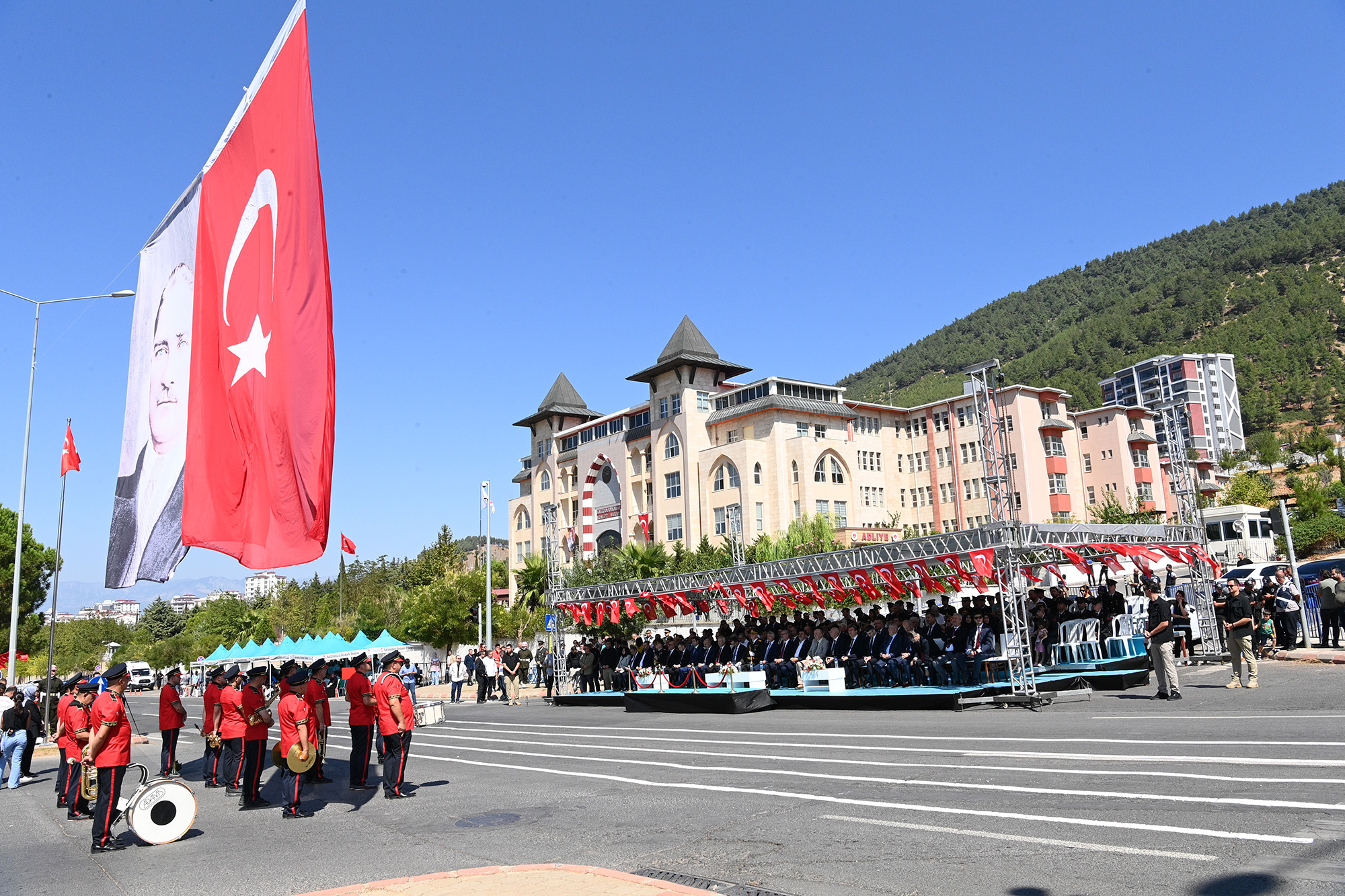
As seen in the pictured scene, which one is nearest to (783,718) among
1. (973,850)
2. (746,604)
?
(746,604)

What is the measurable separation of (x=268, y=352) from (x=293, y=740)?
15.0 ft

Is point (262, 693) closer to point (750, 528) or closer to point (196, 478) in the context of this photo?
point (196, 478)

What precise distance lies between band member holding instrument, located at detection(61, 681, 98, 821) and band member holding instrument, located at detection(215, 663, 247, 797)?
174cm

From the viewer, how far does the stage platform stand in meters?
19.3

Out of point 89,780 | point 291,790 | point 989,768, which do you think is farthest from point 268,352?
point 989,768

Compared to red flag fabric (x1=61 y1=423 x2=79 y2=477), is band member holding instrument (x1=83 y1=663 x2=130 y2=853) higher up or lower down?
lower down

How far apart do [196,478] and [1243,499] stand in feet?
317

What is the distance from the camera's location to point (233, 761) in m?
14.2

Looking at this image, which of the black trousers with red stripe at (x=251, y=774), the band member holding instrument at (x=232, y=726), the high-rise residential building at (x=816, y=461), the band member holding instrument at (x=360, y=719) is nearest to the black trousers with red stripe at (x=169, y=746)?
the band member holding instrument at (x=232, y=726)

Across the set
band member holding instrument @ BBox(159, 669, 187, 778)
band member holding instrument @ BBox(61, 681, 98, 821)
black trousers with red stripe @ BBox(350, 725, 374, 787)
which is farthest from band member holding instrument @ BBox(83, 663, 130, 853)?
band member holding instrument @ BBox(159, 669, 187, 778)

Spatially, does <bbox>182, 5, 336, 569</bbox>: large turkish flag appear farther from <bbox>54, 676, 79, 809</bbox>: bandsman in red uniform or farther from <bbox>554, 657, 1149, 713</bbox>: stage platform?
<bbox>554, 657, 1149, 713</bbox>: stage platform

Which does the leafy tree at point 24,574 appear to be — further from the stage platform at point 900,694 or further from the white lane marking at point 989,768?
the white lane marking at point 989,768

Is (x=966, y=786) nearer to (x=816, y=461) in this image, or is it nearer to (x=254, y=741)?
(x=254, y=741)

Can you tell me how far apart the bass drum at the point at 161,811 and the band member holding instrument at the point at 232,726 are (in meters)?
2.57
